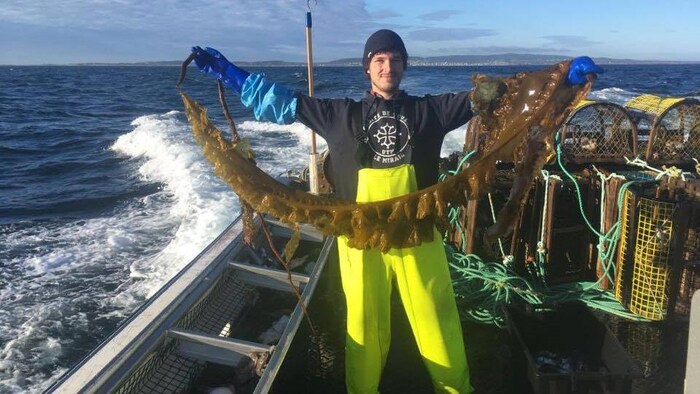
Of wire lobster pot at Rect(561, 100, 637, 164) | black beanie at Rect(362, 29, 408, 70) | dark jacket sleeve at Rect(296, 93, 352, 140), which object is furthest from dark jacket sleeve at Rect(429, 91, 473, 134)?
wire lobster pot at Rect(561, 100, 637, 164)

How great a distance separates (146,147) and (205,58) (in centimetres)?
1660

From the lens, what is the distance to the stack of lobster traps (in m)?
4.45

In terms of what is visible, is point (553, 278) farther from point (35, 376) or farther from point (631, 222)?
point (35, 376)

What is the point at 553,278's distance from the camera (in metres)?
5.44

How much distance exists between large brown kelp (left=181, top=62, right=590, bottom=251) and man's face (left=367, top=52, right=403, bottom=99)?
1.55 ft

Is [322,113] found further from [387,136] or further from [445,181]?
[445,181]

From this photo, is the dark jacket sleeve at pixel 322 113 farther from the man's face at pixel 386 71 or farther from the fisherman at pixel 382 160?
the man's face at pixel 386 71

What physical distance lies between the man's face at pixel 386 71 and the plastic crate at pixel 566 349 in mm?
2025

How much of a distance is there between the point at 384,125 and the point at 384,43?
0.49 meters

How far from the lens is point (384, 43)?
313 centimetres

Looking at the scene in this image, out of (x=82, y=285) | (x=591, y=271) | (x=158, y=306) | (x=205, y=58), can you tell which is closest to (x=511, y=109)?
(x=205, y=58)

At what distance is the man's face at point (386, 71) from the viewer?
3172mm

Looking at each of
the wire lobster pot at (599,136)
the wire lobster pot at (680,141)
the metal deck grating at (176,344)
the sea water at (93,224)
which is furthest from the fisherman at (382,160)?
the wire lobster pot at (680,141)

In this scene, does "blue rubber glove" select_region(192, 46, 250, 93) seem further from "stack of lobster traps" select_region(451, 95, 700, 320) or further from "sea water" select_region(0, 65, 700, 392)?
"stack of lobster traps" select_region(451, 95, 700, 320)
